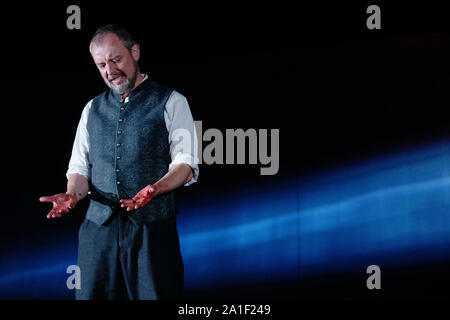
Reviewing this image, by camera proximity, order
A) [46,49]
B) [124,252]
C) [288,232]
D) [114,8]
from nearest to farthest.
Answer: [124,252], [114,8], [46,49], [288,232]

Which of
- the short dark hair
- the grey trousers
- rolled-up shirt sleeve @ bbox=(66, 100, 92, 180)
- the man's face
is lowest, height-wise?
the grey trousers

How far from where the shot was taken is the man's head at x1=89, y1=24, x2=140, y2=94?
1.94 metres

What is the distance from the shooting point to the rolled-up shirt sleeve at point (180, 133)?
1876 millimetres

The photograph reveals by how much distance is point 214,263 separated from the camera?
321 centimetres

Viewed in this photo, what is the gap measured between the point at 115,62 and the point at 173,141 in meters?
0.36

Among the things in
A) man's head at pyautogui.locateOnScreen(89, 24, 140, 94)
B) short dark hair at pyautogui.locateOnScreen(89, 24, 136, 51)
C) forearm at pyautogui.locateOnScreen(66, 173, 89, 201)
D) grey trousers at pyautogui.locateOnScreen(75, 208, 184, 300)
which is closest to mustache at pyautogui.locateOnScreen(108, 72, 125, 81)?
man's head at pyautogui.locateOnScreen(89, 24, 140, 94)

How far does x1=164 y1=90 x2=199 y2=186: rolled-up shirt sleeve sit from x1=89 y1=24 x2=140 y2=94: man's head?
188mm

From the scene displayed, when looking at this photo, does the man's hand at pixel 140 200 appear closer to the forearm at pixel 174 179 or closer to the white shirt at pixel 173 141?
the forearm at pixel 174 179

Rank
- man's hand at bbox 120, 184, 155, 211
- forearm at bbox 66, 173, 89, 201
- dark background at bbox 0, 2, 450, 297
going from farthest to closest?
dark background at bbox 0, 2, 450, 297, forearm at bbox 66, 173, 89, 201, man's hand at bbox 120, 184, 155, 211

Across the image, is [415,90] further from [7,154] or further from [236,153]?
[7,154]

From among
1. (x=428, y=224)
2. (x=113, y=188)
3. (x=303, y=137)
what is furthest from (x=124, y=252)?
(x=428, y=224)

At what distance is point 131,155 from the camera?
188 centimetres

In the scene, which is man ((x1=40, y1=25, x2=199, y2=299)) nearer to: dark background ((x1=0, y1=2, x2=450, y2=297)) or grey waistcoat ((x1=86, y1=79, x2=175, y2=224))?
grey waistcoat ((x1=86, y1=79, x2=175, y2=224))

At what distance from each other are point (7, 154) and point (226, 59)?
143cm
